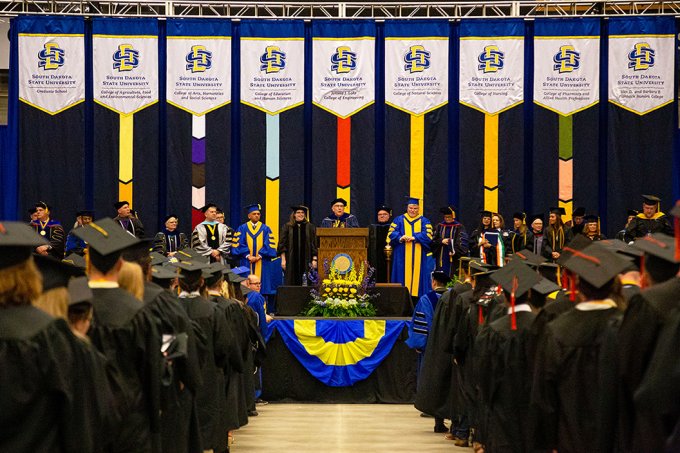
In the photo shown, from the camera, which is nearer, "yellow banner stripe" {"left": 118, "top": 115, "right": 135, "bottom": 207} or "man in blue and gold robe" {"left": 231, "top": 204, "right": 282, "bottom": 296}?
"man in blue and gold robe" {"left": 231, "top": 204, "right": 282, "bottom": 296}

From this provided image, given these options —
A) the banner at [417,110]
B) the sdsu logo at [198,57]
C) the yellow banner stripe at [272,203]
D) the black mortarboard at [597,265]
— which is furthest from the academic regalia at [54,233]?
the black mortarboard at [597,265]

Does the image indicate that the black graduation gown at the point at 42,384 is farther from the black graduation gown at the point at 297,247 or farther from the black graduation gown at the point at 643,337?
the black graduation gown at the point at 297,247

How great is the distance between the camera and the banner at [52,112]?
17.1m

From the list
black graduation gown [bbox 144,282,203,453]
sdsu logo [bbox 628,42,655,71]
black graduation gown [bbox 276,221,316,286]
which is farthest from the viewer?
sdsu logo [bbox 628,42,655,71]

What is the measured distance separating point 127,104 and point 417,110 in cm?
501

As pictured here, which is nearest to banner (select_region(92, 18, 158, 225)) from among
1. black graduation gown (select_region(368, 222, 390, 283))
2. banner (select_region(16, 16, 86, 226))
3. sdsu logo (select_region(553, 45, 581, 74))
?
banner (select_region(16, 16, 86, 226))

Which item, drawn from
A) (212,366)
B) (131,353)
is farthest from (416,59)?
(131,353)

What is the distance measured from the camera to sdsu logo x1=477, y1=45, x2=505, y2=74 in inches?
673

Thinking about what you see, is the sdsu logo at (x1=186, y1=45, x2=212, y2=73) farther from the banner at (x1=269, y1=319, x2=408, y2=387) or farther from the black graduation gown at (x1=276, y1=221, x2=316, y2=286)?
the banner at (x1=269, y1=319, x2=408, y2=387)

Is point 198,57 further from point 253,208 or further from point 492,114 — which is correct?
point 492,114

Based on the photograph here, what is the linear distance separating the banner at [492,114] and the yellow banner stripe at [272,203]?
319 centimetres

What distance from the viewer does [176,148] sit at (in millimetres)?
17359

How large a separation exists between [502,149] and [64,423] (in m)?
14.4

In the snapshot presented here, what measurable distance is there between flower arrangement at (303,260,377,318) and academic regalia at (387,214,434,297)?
2966mm
